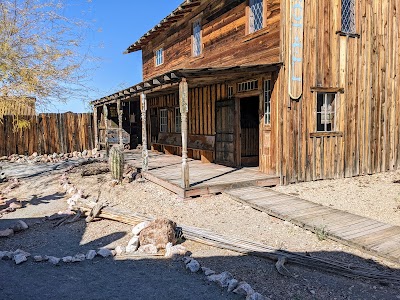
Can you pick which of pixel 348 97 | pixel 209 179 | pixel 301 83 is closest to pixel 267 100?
pixel 301 83

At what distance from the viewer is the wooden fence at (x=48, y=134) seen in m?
14.9

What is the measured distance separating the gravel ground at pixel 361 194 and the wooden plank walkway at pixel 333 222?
21.1 inches

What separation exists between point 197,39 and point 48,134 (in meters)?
9.58

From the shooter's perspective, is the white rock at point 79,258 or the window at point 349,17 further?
the window at point 349,17

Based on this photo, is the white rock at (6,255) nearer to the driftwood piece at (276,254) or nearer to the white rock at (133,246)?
the white rock at (133,246)

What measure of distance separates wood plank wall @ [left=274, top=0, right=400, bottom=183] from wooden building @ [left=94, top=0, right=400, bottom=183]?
0.09ft

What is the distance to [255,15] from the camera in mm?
8352

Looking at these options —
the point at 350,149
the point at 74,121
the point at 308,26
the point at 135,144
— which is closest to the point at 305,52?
the point at 308,26

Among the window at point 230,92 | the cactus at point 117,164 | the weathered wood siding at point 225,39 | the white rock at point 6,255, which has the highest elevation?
the weathered wood siding at point 225,39

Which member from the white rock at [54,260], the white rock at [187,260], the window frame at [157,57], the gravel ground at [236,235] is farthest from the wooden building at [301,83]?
the window frame at [157,57]

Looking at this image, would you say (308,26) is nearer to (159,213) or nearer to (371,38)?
(371,38)

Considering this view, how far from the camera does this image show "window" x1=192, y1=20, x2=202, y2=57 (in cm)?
1104

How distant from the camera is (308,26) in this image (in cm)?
757

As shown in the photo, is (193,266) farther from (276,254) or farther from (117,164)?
(117,164)
